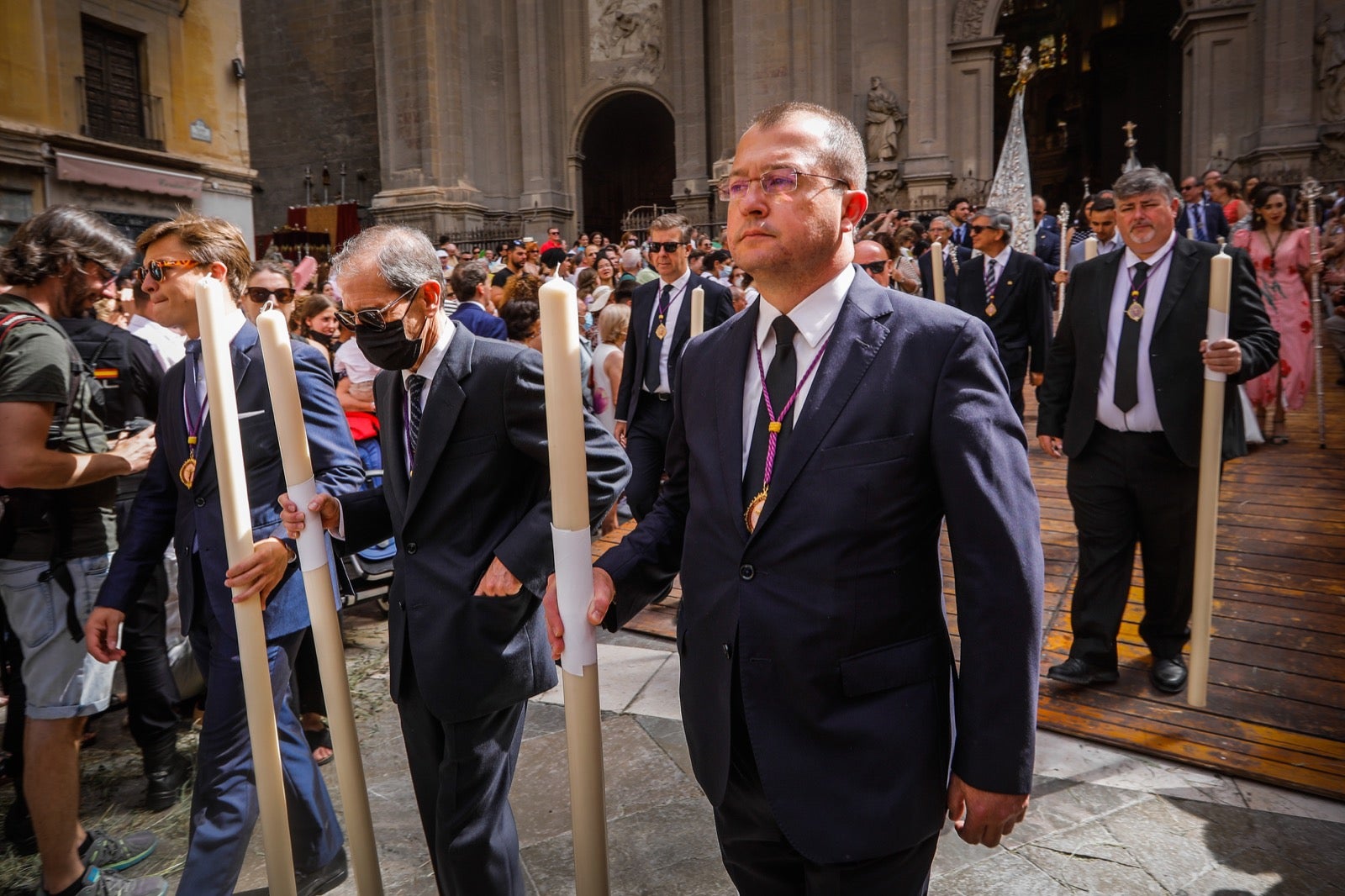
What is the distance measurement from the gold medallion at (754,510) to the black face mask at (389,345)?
1090mm

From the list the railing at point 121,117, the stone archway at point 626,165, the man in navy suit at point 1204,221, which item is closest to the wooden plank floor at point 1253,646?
the man in navy suit at point 1204,221

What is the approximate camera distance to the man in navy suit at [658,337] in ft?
17.9

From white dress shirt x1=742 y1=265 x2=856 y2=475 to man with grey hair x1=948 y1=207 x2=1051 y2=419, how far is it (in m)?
5.19

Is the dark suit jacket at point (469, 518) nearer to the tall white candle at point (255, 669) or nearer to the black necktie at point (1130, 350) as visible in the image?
the tall white candle at point (255, 669)

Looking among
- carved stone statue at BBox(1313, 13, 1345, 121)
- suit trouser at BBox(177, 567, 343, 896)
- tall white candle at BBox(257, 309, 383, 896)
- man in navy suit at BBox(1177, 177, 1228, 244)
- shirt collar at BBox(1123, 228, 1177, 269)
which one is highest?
carved stone statue at BBox(1313, 13, 1345, 121)

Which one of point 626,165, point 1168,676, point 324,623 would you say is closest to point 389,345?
point 324,623

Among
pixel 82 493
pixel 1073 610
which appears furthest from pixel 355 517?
pixel 1073 610

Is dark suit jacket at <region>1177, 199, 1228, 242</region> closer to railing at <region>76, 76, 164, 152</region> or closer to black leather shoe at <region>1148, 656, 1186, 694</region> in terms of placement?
black leather shoe at <region>1148, 656, 1186, 694</region>

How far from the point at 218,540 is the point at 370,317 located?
945mm

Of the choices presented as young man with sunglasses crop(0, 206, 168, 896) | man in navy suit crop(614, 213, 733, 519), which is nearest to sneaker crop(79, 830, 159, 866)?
young man with sunglasses crop(0, 206, 168, 896)

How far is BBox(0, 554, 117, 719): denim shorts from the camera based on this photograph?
2881 mm

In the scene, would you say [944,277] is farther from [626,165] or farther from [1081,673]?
[626,165]

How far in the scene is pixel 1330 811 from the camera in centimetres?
316

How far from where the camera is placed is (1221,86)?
17.6 m
